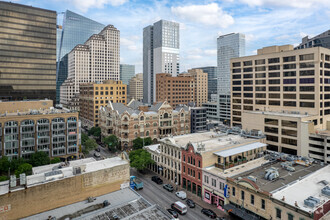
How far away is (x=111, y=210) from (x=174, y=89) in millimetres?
143955

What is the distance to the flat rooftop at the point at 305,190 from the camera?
113 ft

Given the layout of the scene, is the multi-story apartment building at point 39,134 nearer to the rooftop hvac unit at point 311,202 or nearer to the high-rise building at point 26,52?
the high-rise building at point 26,52

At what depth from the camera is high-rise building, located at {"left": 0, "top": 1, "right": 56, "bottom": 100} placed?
A: 123 metres

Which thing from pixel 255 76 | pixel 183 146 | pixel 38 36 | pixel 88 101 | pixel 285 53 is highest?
pixel 38 36

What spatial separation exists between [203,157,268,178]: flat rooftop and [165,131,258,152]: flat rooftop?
5134 mm

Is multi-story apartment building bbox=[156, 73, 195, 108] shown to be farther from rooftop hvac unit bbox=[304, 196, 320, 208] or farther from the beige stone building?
rooftop hvac unit bbox=[304, 196, 320, 208]

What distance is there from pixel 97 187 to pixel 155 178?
100ft

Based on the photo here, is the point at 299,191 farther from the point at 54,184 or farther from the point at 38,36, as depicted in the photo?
the point at 38,36

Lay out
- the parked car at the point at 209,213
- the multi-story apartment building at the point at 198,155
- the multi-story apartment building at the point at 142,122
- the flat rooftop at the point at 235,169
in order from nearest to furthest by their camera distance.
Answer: the parked car at the point at 209,213 < the flat rooftop at the point at 235,169 < the multi-story apartment building at the point at 198,155 < the multi-story apartment building at the point at 142,122

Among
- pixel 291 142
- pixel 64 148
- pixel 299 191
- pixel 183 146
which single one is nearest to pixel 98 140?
pixel 64 148

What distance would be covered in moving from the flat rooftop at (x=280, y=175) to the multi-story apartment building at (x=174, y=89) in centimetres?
11887

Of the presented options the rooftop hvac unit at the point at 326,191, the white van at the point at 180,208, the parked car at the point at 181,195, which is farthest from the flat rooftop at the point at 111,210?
the rooftop hvac unit at the point at 326,191

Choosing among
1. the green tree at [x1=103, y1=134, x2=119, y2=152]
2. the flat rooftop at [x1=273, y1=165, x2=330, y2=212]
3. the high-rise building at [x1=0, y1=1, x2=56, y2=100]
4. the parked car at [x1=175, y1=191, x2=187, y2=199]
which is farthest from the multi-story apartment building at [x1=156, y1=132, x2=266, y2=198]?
the high-rise building at [x1=0, y1=1, x2=56, y2=100]

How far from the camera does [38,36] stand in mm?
131000
